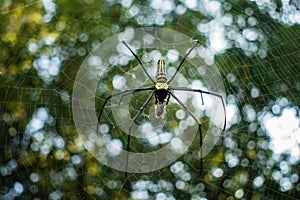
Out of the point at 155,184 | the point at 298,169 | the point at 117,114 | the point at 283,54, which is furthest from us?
the point at 155,184

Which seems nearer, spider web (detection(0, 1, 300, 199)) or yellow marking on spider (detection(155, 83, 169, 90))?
yellow marking on spider (detection(155, 83, 169, 90))

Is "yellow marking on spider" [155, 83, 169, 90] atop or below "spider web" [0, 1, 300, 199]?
atop

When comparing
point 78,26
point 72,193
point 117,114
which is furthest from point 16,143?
point 117,114

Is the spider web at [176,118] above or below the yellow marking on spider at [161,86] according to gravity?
below

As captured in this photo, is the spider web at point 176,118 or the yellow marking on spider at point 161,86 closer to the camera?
the yellow marking on spider at point 161,86

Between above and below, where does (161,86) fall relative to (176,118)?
above

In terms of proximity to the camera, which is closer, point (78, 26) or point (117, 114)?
point (117, 114)

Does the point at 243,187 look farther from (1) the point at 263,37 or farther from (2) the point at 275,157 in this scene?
(1) the point at 263,37

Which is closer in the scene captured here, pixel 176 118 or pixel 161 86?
pixel 161 86
